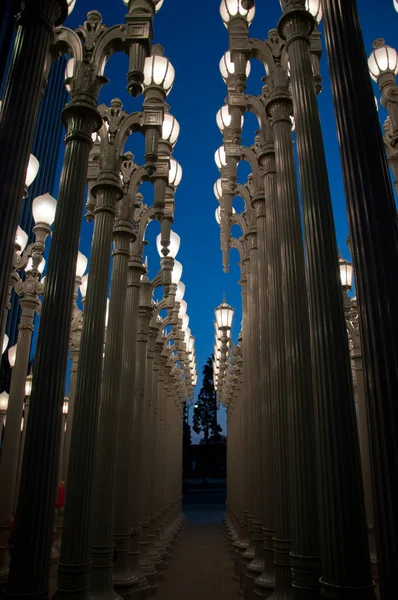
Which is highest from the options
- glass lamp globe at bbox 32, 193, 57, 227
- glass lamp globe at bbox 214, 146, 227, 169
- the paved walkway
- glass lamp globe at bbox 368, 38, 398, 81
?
glass lamp globe at bbox 368, 38, 398, 81

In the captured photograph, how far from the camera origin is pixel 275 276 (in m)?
7.87

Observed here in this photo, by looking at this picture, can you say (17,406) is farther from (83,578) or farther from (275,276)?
(275,276)

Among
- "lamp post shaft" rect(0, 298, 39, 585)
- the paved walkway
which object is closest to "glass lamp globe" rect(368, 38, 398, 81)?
"lamp post shaft" rect(0, 298, 39, 585)

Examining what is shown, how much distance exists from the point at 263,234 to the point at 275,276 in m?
1.79

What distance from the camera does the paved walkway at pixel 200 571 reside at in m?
10.6

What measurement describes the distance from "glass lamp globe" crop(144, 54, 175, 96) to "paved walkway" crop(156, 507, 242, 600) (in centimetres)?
975

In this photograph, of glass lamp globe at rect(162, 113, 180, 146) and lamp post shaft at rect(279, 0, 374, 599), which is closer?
lamp post shaft at rect(279, 0, 374, 599)

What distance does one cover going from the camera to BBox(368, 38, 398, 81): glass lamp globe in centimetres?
890

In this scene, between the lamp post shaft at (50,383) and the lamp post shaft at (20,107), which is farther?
the lamp post shaft at (50,383)

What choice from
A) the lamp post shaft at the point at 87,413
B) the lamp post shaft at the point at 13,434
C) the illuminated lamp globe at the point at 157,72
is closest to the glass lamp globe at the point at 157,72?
the illuminated lamp globe at the point at 157,72

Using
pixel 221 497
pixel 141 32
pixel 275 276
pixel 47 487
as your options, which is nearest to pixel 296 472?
pixel 47 487

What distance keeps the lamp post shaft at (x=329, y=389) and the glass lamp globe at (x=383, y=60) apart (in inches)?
155

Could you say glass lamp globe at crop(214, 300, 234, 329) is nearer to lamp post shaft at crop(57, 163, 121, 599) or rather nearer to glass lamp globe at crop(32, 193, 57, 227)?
glass lamp globe at crop(32, 193, 57, 227)

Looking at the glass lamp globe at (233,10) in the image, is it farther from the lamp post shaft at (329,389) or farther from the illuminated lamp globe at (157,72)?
the lamp post shaft at (329,389)
